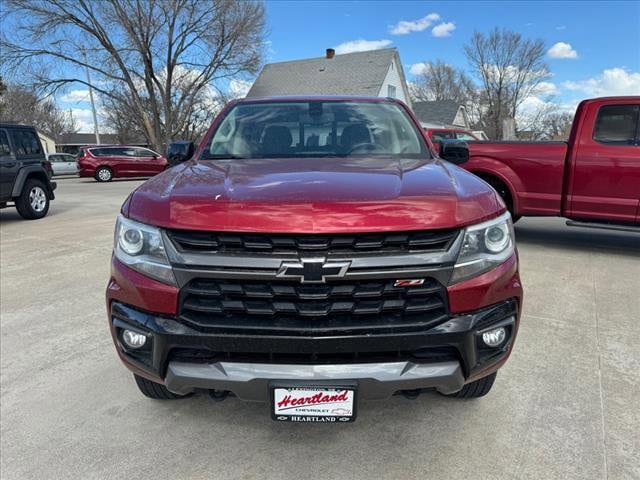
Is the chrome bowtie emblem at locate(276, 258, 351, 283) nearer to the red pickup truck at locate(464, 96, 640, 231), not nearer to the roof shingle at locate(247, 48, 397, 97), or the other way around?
the red pickup truck at locate(464, 96, 640, 231)

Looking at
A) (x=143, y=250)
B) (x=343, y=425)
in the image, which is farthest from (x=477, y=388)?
(x=143, y=250)

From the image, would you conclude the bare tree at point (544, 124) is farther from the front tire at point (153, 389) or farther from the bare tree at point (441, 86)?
the front tire at point (153, 389)

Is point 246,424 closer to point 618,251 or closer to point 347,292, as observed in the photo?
point 347,292

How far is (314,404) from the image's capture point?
1814 millimetres

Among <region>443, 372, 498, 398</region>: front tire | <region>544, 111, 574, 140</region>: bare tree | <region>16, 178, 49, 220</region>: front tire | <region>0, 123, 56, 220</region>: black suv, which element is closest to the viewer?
<region>443, 372, 498, 398</region>: front tire

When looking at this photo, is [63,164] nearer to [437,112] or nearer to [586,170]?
[586,170]

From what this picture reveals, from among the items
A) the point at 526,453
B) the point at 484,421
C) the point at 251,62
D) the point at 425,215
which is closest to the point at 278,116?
the point at 425,215

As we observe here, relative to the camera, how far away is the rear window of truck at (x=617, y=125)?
5.42 metres

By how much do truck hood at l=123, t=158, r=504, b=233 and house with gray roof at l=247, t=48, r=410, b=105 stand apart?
28132 millimetres

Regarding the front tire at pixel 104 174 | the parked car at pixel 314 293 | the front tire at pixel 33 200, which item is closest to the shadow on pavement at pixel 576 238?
the parked car at pixel 314 293

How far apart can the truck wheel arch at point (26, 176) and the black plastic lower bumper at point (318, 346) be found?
27.4ft

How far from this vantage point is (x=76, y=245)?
6594 millimetres

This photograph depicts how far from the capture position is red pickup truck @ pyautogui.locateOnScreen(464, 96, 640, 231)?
213 inches

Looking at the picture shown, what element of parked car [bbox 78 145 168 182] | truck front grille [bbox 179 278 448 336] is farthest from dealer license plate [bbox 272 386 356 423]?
parked car [bbox 78 145 168 182]
